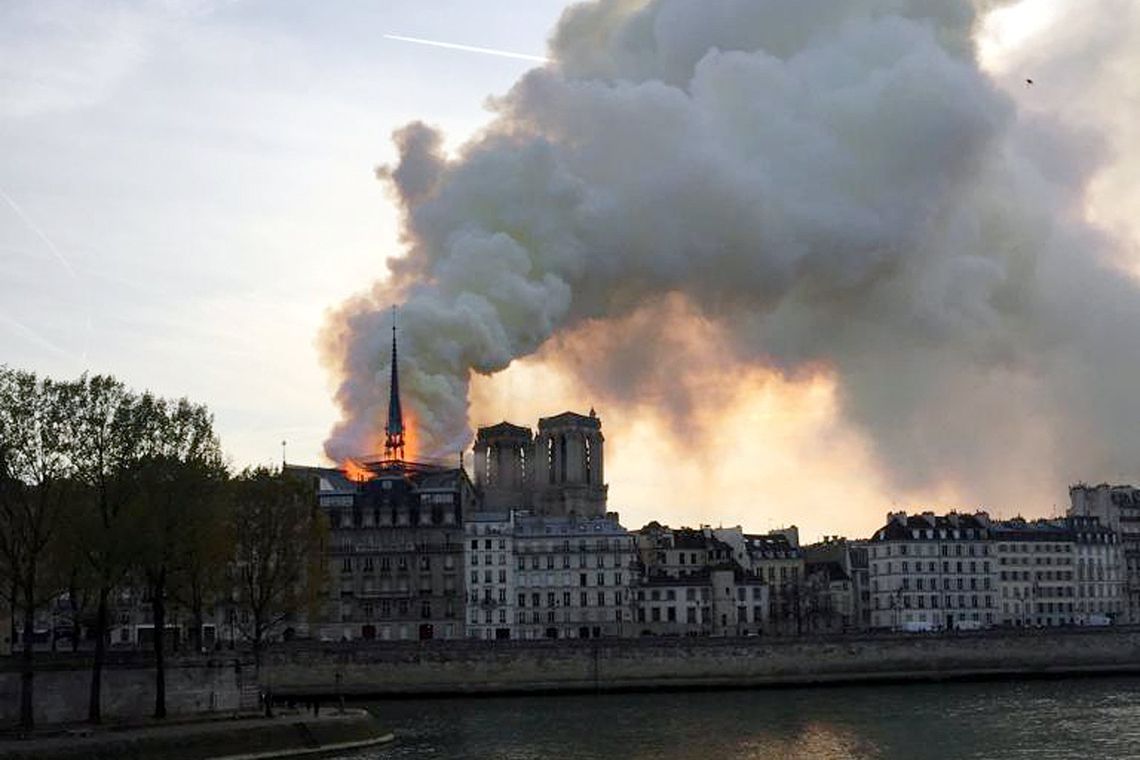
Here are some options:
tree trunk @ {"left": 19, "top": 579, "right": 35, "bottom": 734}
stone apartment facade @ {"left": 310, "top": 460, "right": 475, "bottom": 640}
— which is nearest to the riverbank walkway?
tree trunk @ {"left": 19, "top": 579, "right": 35, "bottom": 734}

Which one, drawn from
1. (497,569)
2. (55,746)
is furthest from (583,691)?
(55,746)

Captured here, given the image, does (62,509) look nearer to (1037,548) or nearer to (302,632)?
(302,632)

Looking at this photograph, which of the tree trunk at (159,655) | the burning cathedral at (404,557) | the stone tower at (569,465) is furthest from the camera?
the stone tower at (569,465)

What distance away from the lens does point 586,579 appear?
14912 cm

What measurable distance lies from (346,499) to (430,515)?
765cm

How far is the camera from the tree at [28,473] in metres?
71.6

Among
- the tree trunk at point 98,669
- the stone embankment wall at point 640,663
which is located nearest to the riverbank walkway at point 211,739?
the tree trunk at point 98,669

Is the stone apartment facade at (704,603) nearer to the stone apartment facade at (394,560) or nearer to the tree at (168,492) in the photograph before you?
the stone apartment facade at (394,560)

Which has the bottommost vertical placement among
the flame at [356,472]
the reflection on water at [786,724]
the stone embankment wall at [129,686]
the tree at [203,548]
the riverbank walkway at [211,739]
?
the reflection on water at [786,724]

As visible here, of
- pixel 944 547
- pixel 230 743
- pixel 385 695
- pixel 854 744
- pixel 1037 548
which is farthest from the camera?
pixel 1037 548

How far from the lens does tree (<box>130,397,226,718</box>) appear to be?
72812mm

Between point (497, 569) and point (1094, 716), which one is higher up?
point (497, 569)

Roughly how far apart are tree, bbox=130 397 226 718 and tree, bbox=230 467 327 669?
15935 millimetres

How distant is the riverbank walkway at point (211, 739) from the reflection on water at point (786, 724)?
2.09 m
